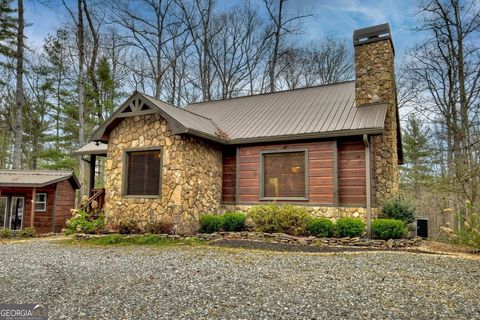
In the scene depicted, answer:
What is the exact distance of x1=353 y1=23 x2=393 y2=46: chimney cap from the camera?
10.4 meters

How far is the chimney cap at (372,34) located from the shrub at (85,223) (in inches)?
380

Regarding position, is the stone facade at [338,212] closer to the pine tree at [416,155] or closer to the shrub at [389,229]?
the shrub at [389,229]

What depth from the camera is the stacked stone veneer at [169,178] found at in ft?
29.7

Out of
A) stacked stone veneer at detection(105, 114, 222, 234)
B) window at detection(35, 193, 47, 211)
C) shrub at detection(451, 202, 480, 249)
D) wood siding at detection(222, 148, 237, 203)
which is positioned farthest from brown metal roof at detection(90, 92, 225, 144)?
window at detection(35, 193, 47, 211)

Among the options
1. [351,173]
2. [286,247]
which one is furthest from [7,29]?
[351,173]

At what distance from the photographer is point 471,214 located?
773cm

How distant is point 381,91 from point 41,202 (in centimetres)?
1477

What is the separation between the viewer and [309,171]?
30.3 ft

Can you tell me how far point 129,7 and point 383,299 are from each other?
2092cm

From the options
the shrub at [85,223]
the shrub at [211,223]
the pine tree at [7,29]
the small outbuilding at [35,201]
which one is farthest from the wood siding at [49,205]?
the shrub at [211,223]

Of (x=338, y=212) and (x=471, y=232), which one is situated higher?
(x=338, y=212)

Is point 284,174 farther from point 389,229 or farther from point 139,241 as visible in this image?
point 139,241

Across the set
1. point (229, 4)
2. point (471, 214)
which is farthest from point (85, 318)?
point (229, 4)

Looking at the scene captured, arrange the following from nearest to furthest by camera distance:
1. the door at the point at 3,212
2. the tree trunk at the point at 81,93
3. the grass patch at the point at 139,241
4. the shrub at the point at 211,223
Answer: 1. the grass patch at the point at 139,241
2. the shrub at the point at 211,223
3. the door at the point at 3,212
4. the tree trunk at the point at 81,93
